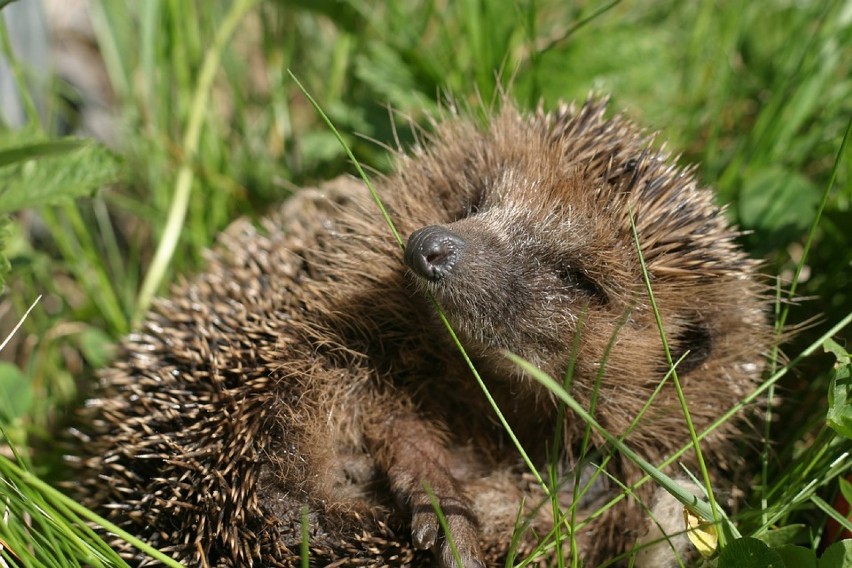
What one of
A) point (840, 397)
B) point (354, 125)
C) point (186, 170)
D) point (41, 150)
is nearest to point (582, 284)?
point (840, 397)

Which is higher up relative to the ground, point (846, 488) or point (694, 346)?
point (694, 346)

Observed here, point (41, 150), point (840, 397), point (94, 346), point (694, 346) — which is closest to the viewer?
point (41, 150)

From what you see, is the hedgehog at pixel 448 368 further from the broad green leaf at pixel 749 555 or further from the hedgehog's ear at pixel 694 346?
the broad green leaf at pixel 749 555

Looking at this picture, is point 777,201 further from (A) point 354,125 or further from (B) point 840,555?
(A) point 354,125

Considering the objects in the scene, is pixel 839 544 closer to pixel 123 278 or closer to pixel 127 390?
→ pixel 127 390

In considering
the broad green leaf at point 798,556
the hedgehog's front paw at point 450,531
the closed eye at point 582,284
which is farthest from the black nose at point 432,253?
the broad green leaf at point 798,556
